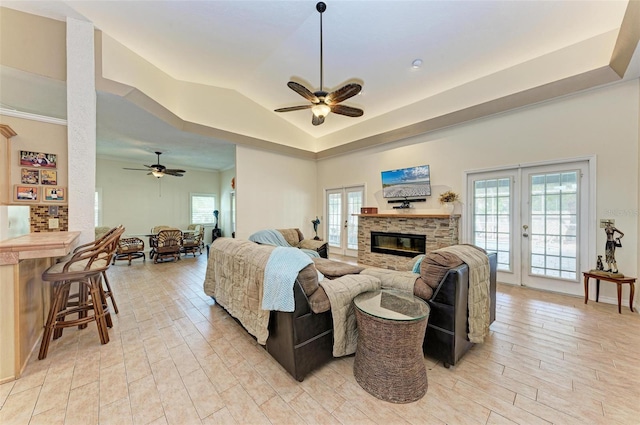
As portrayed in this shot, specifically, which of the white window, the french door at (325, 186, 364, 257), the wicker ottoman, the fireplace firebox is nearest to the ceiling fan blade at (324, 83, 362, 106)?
the wicker ottoman

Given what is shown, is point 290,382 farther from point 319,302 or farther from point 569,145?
point 569,145

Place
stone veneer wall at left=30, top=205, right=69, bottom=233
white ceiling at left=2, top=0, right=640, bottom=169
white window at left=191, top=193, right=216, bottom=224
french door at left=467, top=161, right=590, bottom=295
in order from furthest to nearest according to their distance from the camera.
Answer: white window at left=191, top=193, right=216, bottom=224, french door at left=467, top=161, right=590, bottom=295, white ceiling at left=2, top=0, right=640, bottom=169, stone veneer wall at left=30, top=205, right=69, bottom=233

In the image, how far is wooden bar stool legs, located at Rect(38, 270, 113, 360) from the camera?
2180 millimetres

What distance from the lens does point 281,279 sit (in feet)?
6.13

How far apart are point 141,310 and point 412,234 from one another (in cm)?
489

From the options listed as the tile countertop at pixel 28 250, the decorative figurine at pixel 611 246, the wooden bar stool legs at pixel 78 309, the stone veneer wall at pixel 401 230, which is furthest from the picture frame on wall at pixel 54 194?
the decorative figurine at pixel 611 246

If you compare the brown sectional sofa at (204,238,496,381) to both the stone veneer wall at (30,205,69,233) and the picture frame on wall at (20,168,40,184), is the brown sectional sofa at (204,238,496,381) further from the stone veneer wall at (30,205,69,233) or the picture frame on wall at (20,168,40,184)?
the picture frame on wall at (20,168,40,184)

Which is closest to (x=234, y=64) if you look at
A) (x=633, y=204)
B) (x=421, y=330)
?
(x=421, y=330)

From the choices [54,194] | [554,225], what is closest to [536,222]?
[554,225]

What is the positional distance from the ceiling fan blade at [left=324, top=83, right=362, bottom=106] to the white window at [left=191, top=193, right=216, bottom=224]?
7741 mm

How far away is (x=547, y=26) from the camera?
337cm

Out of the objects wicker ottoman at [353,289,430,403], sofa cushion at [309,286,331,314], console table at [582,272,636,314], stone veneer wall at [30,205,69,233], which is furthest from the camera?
console table at [582,272,636,314]

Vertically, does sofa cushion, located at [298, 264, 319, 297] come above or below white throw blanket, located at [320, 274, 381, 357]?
above

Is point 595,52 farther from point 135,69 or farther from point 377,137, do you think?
point 135,69
